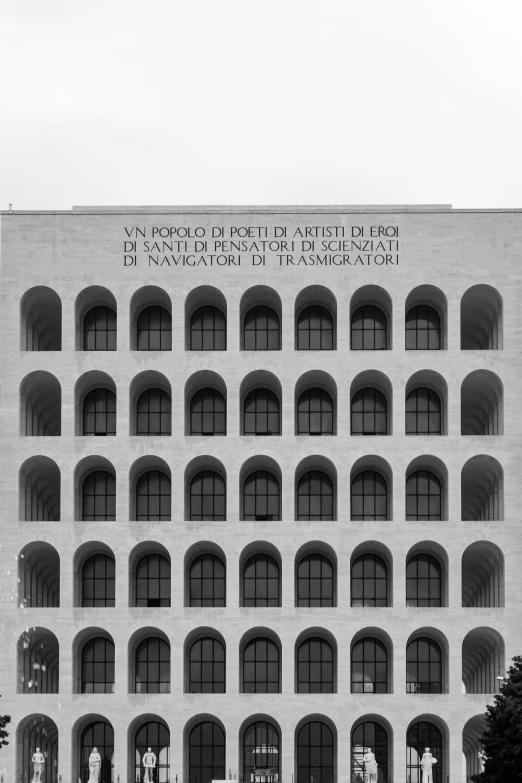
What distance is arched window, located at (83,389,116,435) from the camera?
82688 mm

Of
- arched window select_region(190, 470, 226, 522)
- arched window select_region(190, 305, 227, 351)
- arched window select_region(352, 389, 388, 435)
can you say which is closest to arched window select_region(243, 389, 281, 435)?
arched window select_region(190, 470, 226, 522)

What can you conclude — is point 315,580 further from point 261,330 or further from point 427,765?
point 261,330

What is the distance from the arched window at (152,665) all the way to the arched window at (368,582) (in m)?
10.4

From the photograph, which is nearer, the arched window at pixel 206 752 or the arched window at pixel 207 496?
the arched window at pixel 206 752

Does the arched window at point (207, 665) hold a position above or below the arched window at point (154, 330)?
below

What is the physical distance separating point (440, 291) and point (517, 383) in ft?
20.4

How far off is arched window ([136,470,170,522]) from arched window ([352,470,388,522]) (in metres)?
9.99

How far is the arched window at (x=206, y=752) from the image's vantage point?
80188 millimetres

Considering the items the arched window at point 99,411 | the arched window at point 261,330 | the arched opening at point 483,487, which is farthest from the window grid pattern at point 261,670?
the arched window at point 261,330

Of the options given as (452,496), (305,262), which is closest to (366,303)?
(305,262)

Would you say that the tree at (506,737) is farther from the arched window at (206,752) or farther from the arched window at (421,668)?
the arched window at (206,752)

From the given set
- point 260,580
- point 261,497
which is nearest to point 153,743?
point 260,580

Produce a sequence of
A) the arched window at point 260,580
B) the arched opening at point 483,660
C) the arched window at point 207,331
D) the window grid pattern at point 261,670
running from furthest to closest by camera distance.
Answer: the arched window at point 207,331, the arched window at point 260,580, the window grid pattern at point 261,670, the arched opening at point 483,660

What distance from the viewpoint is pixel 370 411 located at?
82.6m
